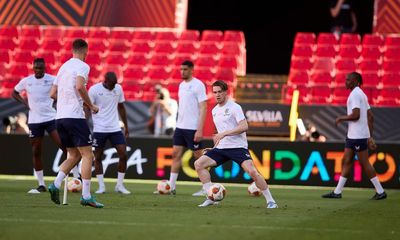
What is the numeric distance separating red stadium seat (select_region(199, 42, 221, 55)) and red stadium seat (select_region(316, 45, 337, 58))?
9.50 ft

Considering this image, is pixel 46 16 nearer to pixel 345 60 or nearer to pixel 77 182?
pixel 345 60

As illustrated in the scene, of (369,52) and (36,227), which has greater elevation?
(369,52)

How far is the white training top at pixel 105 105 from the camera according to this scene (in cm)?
1597

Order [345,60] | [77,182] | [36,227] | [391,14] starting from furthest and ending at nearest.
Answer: [391,14] < [345,60] < [77,182] < [36,227]

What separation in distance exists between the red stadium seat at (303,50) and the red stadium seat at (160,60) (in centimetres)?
366

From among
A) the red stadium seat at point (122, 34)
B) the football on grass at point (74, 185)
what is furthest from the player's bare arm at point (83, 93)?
the red stadium seat at point (122, 34)

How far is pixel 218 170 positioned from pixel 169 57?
828 cm

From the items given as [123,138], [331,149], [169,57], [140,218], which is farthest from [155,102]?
[140,218]

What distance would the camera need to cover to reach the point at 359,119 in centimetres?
1579

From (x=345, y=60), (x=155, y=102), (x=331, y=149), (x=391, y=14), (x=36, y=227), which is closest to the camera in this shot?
(x=36, y=227)

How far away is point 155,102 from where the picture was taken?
23.5 metres

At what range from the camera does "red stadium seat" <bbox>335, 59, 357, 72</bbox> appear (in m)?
26.2

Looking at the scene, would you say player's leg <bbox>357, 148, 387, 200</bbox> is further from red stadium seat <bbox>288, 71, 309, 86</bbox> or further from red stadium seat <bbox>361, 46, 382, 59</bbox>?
red stadium seat <bbox>361, 46, 382, 59</bbox>

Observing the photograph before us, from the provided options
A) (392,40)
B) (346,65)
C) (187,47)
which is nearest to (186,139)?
(346,65)
